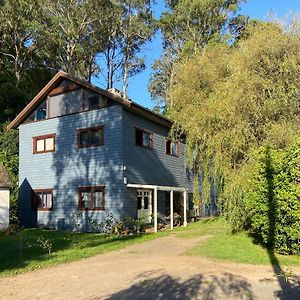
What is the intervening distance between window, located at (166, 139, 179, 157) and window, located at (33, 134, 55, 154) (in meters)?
6.98

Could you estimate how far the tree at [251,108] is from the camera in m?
15.2

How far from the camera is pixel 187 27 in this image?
36.9 metres

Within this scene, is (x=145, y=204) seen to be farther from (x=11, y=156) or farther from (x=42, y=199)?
(x=11, y=156)

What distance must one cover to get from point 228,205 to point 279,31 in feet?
25.9

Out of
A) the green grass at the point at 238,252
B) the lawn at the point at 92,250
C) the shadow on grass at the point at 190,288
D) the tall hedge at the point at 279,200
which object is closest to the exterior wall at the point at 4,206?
the lawn at the point at 92,250

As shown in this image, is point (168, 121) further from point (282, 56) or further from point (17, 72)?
point (17, 72)

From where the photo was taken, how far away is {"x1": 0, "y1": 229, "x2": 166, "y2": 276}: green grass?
11219 mm

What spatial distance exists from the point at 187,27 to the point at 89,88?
61.6ft

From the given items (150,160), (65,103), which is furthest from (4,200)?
(150,160)

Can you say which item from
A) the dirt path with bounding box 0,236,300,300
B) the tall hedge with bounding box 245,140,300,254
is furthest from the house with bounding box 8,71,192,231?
the dirt path with bounding box 0,236,300,300

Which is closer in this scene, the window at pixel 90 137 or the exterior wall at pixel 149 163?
the exterior wall at pixel 149 163

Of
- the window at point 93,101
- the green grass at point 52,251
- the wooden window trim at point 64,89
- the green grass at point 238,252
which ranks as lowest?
the green grass at point 52,251

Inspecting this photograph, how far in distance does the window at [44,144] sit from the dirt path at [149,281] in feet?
41.2

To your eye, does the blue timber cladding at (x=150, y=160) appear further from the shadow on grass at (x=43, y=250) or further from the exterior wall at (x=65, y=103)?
the shadow on grass at (x=43, y=250)
